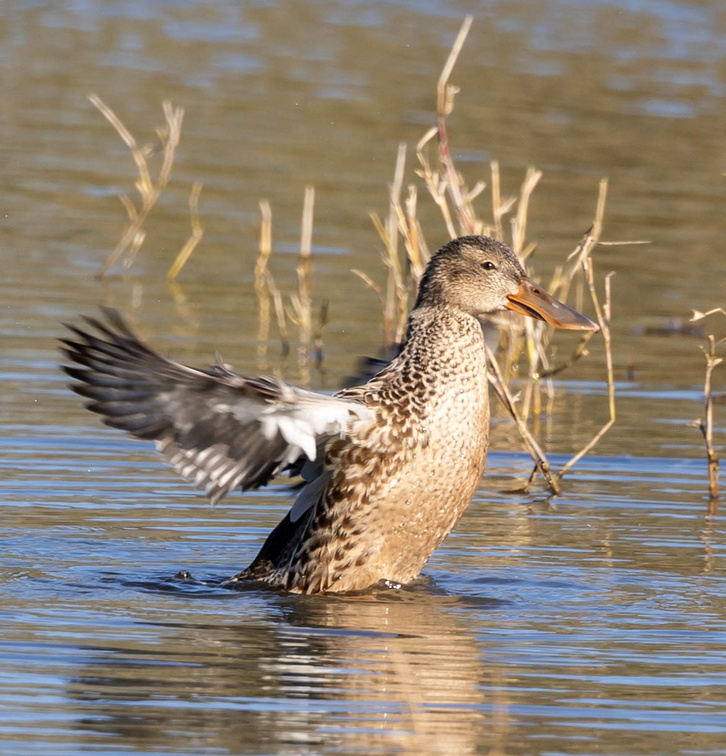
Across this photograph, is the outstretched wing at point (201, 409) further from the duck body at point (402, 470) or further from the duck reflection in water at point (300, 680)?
the duck reflection in water at point (300, 680)

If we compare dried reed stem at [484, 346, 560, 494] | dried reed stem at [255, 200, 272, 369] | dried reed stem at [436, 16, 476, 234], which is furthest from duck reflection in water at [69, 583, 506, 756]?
dried reed stem at [255, 200, 272, 369]

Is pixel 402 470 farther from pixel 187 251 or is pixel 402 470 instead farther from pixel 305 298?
pixel 187 251

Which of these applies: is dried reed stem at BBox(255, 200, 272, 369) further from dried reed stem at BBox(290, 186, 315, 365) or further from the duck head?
the duck head

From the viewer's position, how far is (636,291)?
526 inches

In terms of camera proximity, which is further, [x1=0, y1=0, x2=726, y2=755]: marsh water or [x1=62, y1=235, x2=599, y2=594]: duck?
[x1=62, y1=235, x2=599, y2=594]: duck

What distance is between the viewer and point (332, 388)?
10211 millimetres

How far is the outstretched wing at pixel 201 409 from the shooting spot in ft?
19.8

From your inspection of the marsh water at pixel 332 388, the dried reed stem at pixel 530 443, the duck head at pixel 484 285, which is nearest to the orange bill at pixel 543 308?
the duck head at pixel 484 285

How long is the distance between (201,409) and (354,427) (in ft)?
2.53

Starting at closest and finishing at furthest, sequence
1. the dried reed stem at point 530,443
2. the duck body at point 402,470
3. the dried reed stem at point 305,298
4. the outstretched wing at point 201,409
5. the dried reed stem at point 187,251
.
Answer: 1. the outstretched wing at point 201,409
2. the duck body at point 402,470
3. the dried reed stem at point 530,443
4. the dried reed stem at point 305,298
5. the dried reed stem at point 187,251

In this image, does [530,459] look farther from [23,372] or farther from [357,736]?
[357,736]

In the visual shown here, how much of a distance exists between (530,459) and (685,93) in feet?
43.9

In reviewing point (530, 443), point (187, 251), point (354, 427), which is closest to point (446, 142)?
point (530, 443)

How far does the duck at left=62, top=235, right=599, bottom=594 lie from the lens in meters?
6.10
